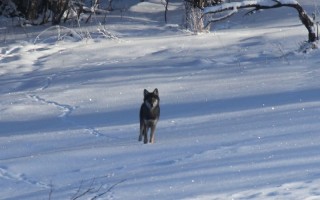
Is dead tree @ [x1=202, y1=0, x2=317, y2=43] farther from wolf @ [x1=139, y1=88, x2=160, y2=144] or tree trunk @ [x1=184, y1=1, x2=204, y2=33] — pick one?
wolf @ [x1=139, y1=88, x2=160, y2=144]

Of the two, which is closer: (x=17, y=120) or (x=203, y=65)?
(x=17, y=120)

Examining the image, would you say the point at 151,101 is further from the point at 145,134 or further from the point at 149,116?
the point at 145,134

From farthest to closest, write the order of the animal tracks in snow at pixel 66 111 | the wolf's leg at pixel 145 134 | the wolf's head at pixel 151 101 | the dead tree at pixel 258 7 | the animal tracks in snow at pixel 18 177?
1. the dead tree at pixel 258 7
2. the animal tracks in snow at pixel 66 111
3. the wolf's head at pixel 151 101
4. the wolf's leg at pixel 145 134
5. the animal tracks in snow at pixel 18 177

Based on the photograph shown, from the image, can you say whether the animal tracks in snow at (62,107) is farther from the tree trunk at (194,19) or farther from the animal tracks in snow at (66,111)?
the tree trunk at (194,19)

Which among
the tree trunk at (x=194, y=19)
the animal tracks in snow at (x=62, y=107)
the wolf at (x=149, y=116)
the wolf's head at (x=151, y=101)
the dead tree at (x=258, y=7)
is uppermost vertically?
the dead tree at (x=258, y=7)

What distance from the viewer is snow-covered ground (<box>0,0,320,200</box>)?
873 cm

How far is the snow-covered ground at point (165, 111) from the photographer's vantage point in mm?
8734

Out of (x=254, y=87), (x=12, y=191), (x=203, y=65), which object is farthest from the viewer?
(x=203, y=65)

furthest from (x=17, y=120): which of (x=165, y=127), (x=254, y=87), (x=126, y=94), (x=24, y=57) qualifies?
(x=24, y=57)

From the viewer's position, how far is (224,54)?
60.2ft

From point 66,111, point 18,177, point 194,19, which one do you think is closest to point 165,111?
point 66,111

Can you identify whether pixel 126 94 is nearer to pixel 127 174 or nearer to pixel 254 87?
pixel 254 87

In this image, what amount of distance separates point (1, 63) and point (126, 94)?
5.88 m

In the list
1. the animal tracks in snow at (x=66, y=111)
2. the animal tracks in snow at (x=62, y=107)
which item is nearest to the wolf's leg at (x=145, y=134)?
the animal tracks in snow at (x=66, y=111)
